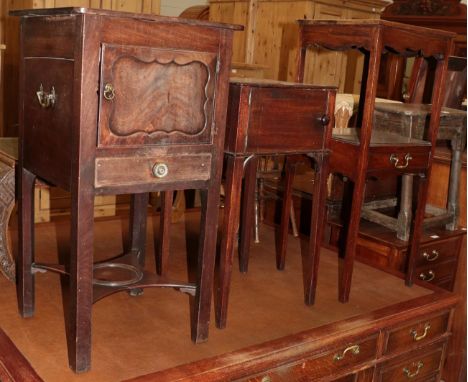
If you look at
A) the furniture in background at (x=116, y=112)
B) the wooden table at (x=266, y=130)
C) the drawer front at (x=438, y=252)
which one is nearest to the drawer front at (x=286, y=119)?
the wooden table at (x=266, y=130)

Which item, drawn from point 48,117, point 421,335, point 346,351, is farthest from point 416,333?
point 48,117

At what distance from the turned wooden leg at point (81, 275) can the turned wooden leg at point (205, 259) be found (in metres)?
0.31

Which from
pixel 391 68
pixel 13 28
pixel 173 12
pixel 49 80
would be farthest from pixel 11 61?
pixel 391 68

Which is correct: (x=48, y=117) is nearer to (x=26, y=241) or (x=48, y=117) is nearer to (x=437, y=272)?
(x=26, y=241)

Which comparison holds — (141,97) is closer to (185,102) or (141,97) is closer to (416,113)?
(185,102)

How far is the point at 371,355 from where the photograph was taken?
6.42ft

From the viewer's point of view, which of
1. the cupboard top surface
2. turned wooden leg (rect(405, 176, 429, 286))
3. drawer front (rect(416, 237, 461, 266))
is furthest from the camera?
drawer front (rect(416, 237, 461, 266))

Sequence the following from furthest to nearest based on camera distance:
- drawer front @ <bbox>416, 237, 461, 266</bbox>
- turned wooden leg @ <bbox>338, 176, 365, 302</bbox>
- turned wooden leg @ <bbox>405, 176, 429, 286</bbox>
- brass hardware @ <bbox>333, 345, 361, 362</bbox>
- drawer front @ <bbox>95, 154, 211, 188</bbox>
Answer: drawer front @ <bbox>416, 237, 461, 266</bbox> → turned wooden leg @ <bbox>405, 176, 429, 286</bbox> → turned wooden leg @ <bbox>338, 176, 365, 302</bbox> → brass hardware @ <bbox>333, 345, 361, 362</bbox> → drawer front @ <bbox>95, 154, 211, 188</bbox>

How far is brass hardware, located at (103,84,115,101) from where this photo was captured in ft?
4.47

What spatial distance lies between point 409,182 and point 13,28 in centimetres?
246

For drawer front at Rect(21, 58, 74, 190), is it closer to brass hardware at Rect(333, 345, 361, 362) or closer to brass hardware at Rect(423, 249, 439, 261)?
brass hardware at Rect(333, 345, 361, 362)

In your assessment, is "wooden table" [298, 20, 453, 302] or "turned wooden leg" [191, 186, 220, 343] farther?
"wooden table" [298, 20, 453, 302]

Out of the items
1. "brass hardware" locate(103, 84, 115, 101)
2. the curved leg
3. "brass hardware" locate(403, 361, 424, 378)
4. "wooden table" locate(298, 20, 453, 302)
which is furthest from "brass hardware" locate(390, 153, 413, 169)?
the curved leg

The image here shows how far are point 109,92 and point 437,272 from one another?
217cm
